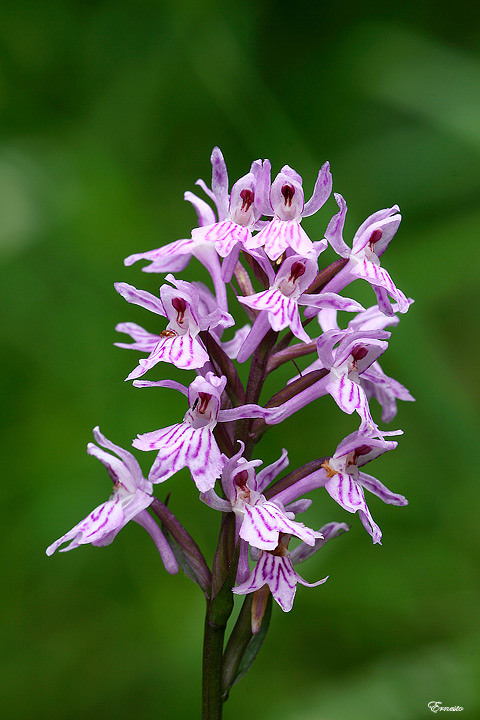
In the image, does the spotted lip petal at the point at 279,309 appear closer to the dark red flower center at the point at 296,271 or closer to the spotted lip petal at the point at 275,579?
the dark red flower center at the point at 296,271

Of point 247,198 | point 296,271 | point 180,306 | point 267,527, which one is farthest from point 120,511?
point 247,198

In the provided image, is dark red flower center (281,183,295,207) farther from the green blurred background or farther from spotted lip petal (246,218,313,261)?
the green blurred background

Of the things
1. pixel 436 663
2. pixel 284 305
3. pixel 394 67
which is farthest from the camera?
pixel 394 67

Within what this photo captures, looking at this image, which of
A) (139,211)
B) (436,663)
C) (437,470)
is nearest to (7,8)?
(139,211)

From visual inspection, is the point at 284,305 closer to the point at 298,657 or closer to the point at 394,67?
the point at 298,657

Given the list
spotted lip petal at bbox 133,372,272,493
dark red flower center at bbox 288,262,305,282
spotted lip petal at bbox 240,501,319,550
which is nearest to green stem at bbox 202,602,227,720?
spotted lip petal at bbox 240,501,319,550

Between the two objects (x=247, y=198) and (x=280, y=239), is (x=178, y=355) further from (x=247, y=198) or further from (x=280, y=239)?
(x=247, y=198)

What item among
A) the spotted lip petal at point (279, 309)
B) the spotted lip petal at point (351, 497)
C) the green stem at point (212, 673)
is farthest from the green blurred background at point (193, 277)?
the spotted lip petal at point (279, 309)
